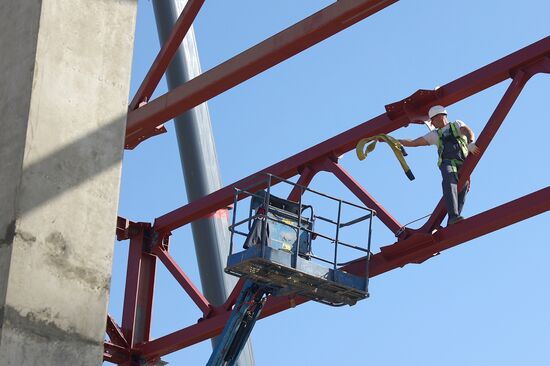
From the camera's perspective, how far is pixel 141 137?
15016 mm

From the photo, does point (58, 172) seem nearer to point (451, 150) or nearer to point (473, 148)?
point (473, 148)

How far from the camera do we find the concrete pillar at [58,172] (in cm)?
687

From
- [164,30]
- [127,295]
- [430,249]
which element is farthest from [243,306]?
[164,30]

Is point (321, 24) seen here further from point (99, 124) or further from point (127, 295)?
point (127, 295)

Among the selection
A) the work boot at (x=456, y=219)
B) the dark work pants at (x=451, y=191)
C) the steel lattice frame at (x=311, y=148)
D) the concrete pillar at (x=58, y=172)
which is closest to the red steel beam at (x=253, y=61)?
→ the steel lattice frame at (x=311, y=148)

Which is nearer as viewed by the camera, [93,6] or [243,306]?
[93,6]

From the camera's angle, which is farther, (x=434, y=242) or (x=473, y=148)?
(x=434, y=242)

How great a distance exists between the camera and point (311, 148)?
15742 millimetres

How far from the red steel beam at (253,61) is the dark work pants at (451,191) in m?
2.48

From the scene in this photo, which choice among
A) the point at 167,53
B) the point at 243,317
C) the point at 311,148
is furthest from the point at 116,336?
the point at 167,53

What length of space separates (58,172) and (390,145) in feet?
25.6

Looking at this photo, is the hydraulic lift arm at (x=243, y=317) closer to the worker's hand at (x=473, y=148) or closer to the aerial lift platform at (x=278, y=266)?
the aerial lift platform at (x=278, y=266)

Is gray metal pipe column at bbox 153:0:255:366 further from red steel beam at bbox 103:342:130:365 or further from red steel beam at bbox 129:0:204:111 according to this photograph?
red steel beam at bbox 129:0:204:111

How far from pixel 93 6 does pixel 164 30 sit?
1387cm
